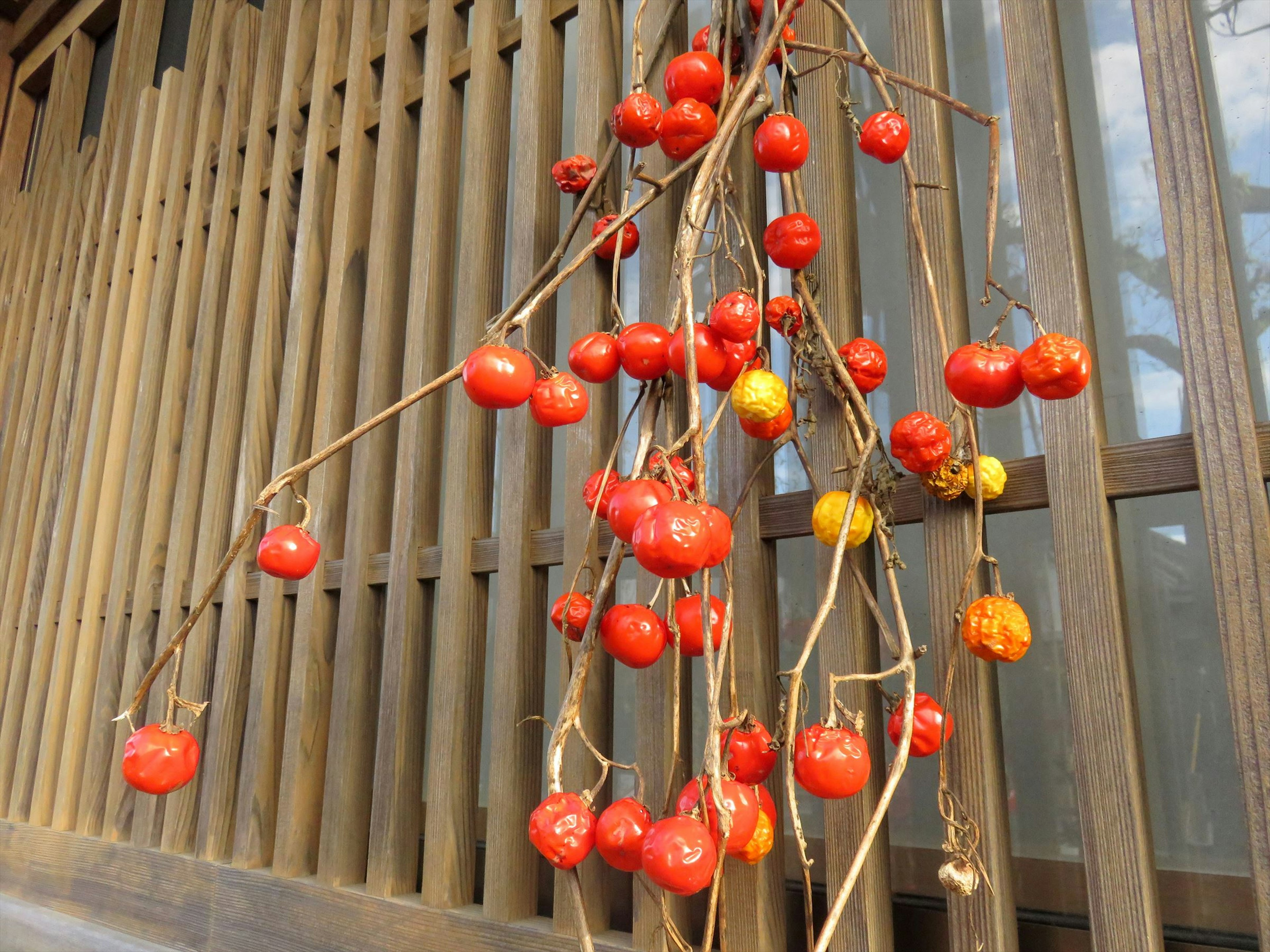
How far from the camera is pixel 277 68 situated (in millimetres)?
1623

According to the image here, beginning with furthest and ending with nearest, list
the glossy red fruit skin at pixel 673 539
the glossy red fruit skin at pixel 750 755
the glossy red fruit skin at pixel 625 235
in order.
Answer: the glossy red fruit skin at pixel 625 235 < the glossy red fruit skin at pixel 750 755 < the glossy red fruit skin at pixel 673 539

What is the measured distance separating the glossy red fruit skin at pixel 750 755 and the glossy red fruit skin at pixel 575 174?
57cm

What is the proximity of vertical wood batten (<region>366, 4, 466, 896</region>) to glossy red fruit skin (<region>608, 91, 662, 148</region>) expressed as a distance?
1.51ft

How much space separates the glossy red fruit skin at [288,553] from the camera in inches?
24.0

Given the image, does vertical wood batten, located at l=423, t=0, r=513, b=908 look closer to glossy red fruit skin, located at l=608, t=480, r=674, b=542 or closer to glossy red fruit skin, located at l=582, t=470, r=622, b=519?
glossy red fruit skin, located at l=582, t=470, r=622, b=519

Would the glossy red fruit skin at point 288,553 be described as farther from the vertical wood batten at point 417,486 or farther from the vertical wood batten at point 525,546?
the vertical wood batten at point 417,486

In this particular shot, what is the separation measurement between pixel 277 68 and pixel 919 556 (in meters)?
1.37

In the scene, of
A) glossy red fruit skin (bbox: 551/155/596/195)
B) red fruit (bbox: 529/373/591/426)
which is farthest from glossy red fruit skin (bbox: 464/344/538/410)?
glossy red fruit skin (bbox: 551/155/596/195)

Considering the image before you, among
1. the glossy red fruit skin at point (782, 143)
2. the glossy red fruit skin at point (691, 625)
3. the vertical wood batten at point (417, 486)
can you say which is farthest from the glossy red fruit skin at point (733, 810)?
the vertical wood batten at point (417, 486)

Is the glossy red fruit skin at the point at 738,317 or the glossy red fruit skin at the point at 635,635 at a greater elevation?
the glossy red fruit skin at the point at 738,317

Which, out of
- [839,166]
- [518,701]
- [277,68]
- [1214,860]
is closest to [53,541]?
[277,68]

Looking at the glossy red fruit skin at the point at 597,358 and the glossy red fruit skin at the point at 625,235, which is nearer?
the glossy red fruit skin at the point at 597,358

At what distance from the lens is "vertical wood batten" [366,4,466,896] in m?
1.03

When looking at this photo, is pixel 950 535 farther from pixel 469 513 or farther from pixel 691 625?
pixel 469 513
